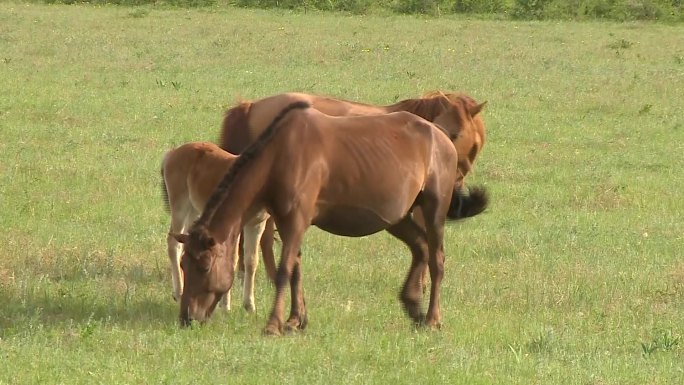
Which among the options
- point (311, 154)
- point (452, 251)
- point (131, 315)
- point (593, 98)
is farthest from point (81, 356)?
point (593, 98)

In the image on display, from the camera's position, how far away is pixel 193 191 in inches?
341

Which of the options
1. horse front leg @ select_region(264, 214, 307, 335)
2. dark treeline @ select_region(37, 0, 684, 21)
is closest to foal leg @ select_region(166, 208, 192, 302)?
horse front leg @ select_region(264, 214, 307, 335)

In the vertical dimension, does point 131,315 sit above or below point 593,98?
above

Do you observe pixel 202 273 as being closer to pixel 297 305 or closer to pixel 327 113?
pixel 297 305

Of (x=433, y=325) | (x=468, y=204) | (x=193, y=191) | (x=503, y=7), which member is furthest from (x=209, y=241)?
(x=503, y=7)

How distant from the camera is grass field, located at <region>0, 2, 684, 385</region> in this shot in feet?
22.4

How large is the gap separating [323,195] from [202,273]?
986 millimetres

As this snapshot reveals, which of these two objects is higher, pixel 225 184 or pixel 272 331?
pixel 225 184

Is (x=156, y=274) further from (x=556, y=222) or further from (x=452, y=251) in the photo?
(x=556, y=222)

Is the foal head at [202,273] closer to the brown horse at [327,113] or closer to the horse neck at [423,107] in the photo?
the brown horse at [327,113]

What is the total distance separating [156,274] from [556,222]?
4708 mm

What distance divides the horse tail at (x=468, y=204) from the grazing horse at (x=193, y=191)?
5.65 ft

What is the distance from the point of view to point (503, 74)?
24.5 meters

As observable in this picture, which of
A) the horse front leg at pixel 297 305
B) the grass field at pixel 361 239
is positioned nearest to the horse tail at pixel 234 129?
the grass field at pixel 361 239
